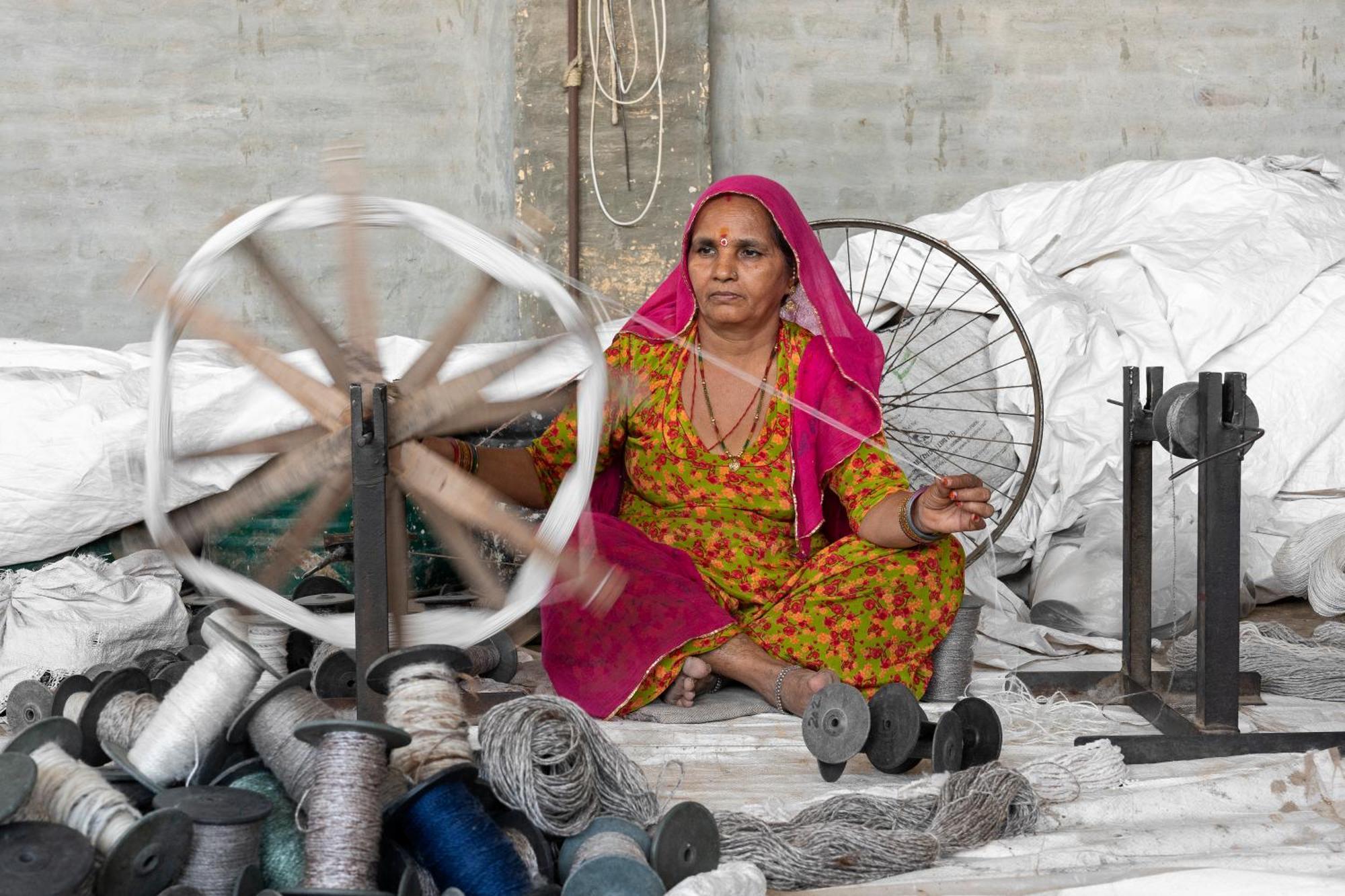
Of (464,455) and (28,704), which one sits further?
(464,455)

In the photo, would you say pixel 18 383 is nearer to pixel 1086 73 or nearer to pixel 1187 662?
pixel 1187 662

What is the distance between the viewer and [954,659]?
259cm

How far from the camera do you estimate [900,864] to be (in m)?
1.62

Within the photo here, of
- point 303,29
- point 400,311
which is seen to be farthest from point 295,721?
point 303,29

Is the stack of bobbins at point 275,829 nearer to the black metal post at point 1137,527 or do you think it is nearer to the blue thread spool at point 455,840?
the blue thread spool at point 455,840

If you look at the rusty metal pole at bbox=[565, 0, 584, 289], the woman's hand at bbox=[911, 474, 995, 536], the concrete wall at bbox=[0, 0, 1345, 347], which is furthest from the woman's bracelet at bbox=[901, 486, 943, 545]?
the concrete wall at bbox=[0, 0, 1345, 347]

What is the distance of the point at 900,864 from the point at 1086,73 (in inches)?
161

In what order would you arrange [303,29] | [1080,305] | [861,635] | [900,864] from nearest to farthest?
[900,864]
[861,635]
[1080,305]
[303,29]

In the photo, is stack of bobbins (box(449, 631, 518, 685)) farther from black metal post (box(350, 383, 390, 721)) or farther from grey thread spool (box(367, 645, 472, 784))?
grey thread spool (box(367, 645, 472, 784))

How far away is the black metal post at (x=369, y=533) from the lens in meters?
1.89

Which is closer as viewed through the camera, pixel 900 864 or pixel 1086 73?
pixel 900 864

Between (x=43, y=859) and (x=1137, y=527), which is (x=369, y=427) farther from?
(x=1137, y=527)

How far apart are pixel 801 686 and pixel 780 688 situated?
0.06m

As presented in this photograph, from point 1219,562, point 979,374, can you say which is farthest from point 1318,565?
point 979,374
